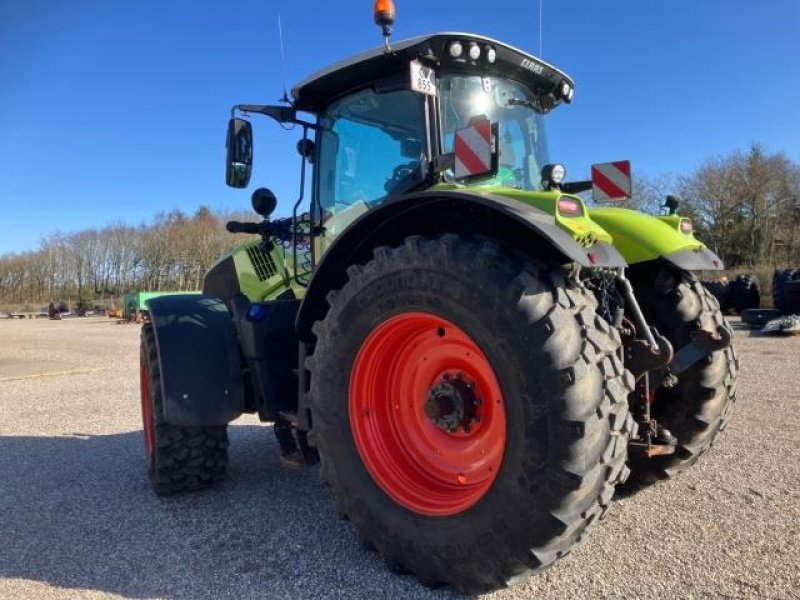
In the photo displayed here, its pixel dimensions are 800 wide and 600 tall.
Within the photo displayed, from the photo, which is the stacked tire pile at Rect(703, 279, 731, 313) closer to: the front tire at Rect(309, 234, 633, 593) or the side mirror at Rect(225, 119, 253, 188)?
the side mirror at Rect(225, 119, 253, 188)

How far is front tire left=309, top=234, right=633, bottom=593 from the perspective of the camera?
2193 mm

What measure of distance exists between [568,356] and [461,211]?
86 cm

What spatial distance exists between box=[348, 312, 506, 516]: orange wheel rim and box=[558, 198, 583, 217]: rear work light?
2.05ft

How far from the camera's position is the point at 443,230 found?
2.87 m

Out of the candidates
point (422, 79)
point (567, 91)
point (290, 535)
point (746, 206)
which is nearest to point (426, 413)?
point (290, 535)

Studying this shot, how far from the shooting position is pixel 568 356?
219 centimetres

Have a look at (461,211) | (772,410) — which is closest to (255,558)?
(461,211)

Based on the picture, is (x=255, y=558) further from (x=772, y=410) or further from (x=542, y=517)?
(x=772, y=410)

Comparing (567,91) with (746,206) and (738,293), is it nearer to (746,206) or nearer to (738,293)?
(738,293)

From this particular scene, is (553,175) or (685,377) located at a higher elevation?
(553,175)

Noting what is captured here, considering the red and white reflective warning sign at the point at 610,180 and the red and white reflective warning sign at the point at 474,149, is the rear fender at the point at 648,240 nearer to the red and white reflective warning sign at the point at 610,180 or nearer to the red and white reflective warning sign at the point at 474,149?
the red and white reflective warning sign at the point at 610,180

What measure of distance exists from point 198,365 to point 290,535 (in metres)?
1.19

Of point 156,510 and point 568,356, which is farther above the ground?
point 568,356

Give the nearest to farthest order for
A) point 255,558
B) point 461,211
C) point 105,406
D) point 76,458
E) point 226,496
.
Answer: point 461,211, point 255,558, point 226,496, point 76,458, point 105,406
